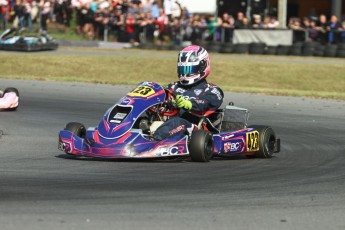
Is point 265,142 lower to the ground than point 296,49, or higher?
higher

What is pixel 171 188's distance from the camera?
705 centimetres

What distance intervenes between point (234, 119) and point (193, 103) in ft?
1.99

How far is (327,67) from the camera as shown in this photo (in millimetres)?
21188

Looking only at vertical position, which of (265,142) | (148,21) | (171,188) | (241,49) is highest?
(171,188)

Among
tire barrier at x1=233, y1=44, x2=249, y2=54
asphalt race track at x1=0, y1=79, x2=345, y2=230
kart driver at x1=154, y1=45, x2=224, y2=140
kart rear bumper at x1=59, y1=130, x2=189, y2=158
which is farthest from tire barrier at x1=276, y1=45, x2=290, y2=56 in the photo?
kart rear bumper at x1=59, y1=130, x2=189, y2=158

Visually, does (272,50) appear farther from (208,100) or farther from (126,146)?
(126,146)

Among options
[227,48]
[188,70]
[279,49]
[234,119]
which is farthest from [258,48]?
[188,70]

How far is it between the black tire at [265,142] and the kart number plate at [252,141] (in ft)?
0.14

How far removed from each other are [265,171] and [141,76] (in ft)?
42.8

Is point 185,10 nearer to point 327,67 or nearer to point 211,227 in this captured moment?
point 327,67

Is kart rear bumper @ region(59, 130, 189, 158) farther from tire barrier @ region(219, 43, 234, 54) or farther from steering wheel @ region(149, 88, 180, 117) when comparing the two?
tire barrier @ region(219, 43, 234, 54)

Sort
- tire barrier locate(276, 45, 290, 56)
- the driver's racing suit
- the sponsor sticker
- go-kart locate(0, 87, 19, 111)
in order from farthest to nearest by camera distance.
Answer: tire barrier locate(276, 45, 290, 56), go-kart locate(0, 87, 19, 111), the sponsor sticker, the driver's racing suit

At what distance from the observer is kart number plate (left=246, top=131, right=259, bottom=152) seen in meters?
9.20

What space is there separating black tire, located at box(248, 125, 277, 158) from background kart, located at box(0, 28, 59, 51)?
16541 millimetres
